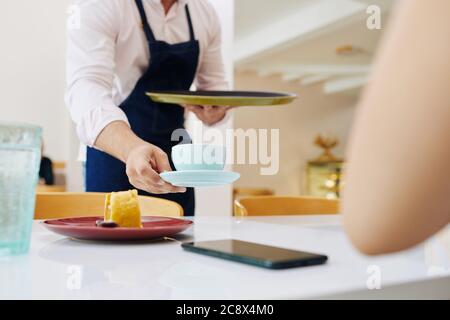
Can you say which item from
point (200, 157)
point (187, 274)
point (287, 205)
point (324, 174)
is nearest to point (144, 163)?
point (200, 157)

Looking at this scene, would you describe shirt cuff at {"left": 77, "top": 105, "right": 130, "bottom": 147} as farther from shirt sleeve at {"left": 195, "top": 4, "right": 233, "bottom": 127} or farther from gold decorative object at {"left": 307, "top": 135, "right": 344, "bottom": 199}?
gold decorative object at {"left": 307, "top": 135, "right": 344, "bottom": 199}

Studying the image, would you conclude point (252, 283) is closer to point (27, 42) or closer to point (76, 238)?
point (76, 238)

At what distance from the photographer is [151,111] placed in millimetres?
1602

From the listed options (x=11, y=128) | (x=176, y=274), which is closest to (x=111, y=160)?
(x=11, y=128)

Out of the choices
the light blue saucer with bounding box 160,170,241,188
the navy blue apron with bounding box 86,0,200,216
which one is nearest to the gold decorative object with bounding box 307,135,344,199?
the navy blue apron with bounding box 86,0,200,216

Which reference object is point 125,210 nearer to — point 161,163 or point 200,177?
point 200,177

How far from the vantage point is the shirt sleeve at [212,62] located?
5.81ft

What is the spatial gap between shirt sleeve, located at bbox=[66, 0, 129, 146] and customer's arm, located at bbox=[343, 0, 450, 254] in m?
0.97

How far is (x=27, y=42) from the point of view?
A: 4.57 meters

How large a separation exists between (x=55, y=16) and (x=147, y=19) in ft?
11.2

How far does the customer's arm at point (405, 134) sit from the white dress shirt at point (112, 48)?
3.19ft

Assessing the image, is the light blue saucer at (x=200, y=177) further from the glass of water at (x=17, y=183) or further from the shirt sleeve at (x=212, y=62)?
the shirt sleeve at (x=212, y=62)

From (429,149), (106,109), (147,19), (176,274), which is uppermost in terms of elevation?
(147,19)

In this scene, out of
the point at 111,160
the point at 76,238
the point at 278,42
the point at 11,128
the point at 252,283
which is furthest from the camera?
the point at 278,42
